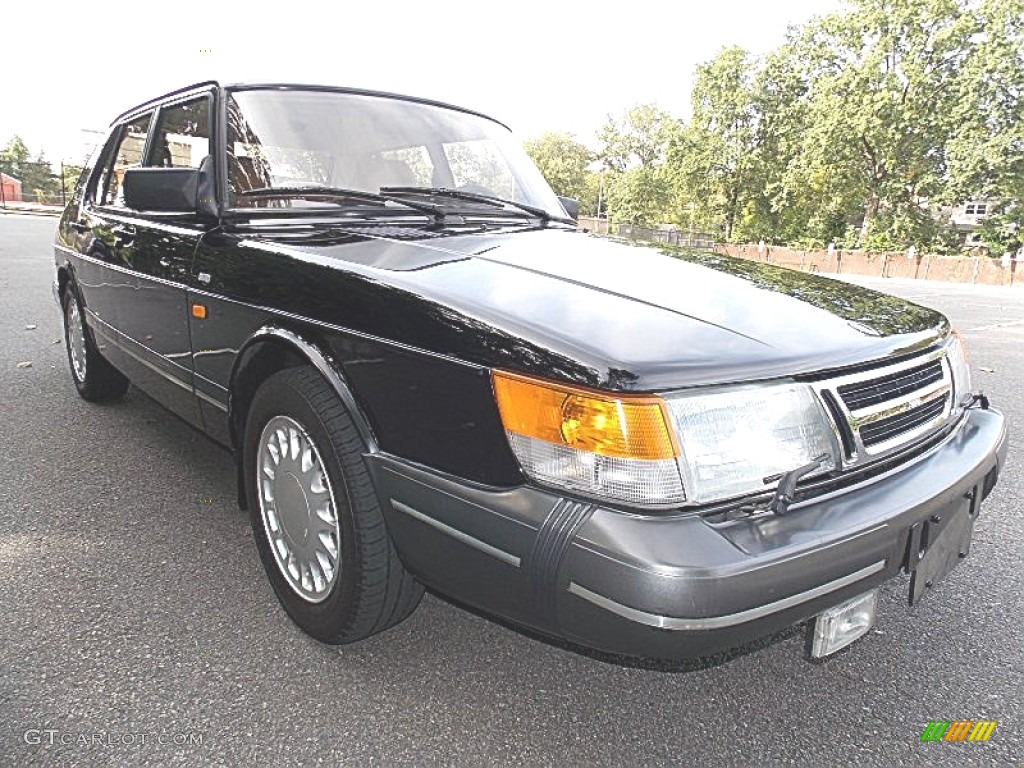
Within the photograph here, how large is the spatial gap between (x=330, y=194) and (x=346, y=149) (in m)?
0.24

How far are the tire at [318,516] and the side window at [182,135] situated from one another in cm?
124

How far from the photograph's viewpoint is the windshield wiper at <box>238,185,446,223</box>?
2.56 metres

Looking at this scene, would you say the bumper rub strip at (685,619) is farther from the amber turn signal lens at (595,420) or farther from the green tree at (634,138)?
the green tree at (634,138)

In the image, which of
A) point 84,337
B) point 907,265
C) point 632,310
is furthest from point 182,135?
point 907,265

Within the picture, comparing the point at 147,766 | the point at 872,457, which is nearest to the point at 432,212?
the point at 872,457

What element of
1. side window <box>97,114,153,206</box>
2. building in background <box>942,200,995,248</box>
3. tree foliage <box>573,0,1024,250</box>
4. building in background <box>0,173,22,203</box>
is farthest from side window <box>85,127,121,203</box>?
building in background <box>0,173,22,203</box>

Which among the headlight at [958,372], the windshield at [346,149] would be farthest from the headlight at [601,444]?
the windshield at [346,149]

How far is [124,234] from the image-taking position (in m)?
3.34

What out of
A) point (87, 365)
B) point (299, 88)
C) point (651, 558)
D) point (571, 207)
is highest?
point (299, 88)

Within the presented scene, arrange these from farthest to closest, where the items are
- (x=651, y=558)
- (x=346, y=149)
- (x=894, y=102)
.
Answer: (x=894, y=102), (x=346, y=149), (x=651, y=558)

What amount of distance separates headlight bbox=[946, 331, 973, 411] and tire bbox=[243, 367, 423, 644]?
5.58ft

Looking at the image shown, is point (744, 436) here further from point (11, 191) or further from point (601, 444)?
point (11, 191)

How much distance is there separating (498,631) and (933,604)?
1498mm

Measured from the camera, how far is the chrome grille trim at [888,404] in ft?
5.40
